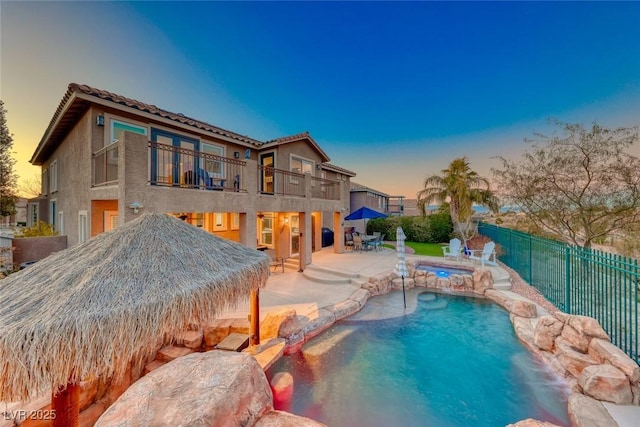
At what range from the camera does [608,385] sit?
15.6ft

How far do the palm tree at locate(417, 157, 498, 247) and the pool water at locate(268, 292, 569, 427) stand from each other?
13.5 meters

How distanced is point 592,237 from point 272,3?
69.8 ft

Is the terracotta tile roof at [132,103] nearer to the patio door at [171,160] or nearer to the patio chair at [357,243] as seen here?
the patio door at [171,160]

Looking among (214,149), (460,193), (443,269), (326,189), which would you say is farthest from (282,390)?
(460,193)

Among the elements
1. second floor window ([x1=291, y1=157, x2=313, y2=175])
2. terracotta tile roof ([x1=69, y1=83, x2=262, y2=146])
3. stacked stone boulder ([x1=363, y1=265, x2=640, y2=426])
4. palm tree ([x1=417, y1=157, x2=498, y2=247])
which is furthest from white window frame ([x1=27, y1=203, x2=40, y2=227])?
palm tree ([x1=417, y1=157, x2=498, y2=247])

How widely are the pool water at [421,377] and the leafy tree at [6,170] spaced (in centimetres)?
2196

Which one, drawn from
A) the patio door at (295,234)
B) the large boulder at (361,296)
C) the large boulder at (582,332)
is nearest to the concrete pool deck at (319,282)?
the large boulder at (361,296)

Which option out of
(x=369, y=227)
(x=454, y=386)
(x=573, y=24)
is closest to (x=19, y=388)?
(x=454, y=386)

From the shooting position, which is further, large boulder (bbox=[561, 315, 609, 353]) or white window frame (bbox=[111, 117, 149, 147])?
white window frame (bbox=[111, 117, 149, 147])

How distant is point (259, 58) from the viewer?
16891mm

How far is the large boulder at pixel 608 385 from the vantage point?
467 centimetres

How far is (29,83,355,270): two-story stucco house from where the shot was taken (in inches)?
303

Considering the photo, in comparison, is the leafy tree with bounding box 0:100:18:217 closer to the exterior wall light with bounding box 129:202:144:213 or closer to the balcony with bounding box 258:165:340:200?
the balcony with bounding box 258:165:340:200

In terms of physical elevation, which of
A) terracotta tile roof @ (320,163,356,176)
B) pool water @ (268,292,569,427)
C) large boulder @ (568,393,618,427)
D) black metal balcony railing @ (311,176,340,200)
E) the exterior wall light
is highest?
terracotta tile roof @ (320,163,356,176)
